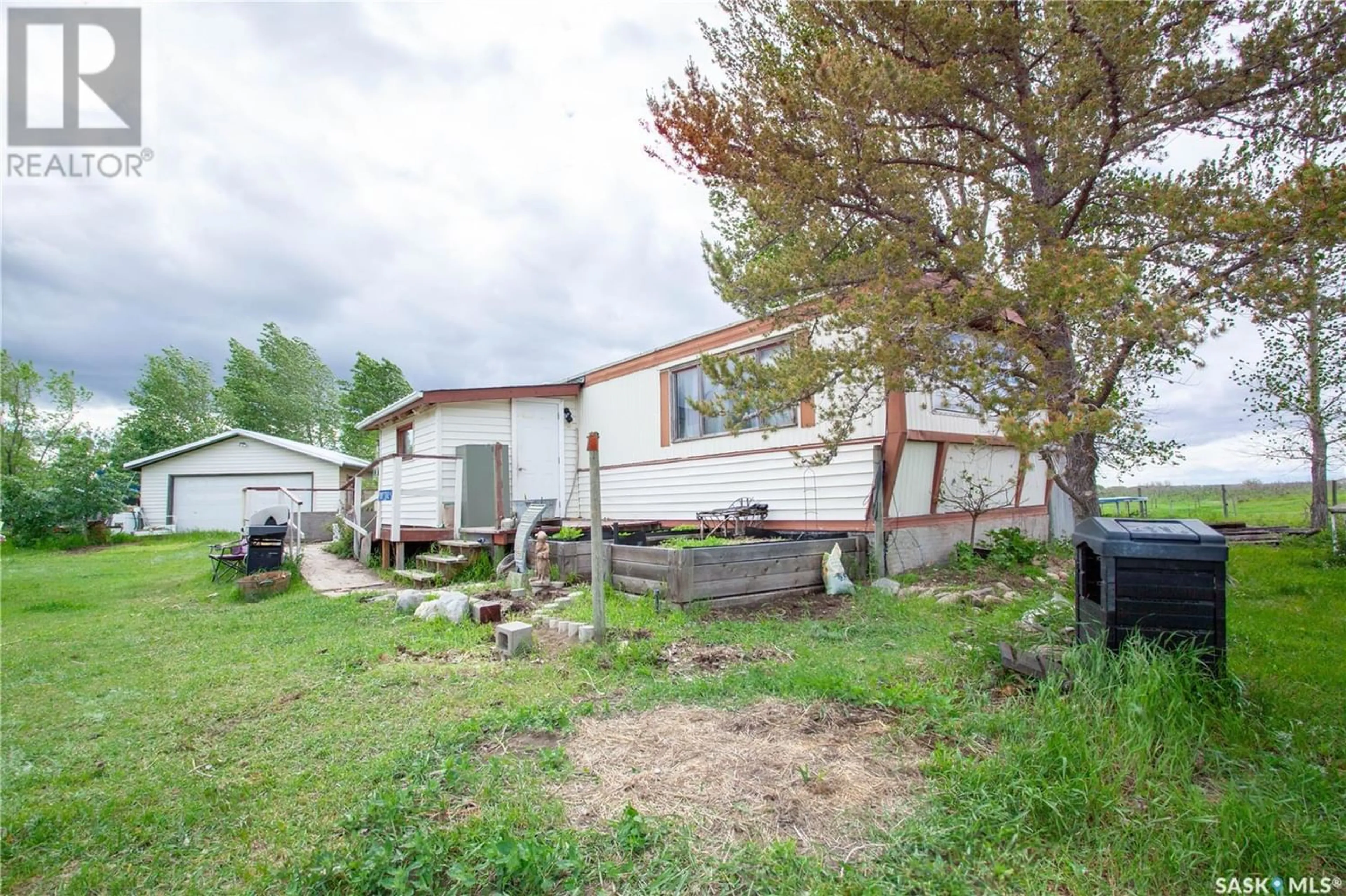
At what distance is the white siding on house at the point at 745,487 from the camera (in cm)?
748

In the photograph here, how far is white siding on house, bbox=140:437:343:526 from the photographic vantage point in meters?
20.2

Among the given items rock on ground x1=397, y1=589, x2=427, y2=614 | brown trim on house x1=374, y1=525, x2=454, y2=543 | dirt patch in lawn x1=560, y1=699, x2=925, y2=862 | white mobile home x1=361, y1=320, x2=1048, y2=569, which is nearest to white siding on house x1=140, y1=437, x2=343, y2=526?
white mobile home x1=361, y1=320, x2=1048, y2=569

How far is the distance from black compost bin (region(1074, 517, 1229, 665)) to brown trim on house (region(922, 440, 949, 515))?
5.21 meters

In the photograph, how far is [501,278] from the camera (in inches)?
701

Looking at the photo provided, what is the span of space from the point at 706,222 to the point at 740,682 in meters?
11.4

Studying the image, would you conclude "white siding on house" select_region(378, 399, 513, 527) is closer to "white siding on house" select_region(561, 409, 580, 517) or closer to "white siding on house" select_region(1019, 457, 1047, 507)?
"white siding on house" select_region(561, 409, 580, 517)

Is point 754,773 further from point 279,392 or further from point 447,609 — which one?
point 279,392

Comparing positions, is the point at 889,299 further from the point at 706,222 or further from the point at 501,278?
the point at 501,278

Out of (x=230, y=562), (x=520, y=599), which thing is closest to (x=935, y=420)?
(x=520, y=599)

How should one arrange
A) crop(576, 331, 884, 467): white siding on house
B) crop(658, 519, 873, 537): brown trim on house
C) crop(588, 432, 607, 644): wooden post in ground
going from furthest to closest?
crop(576, 331, 884, 467): white siding on house, crop(658, 519, 873, 537): brown trim on house, crop(588, 432, 607, 644): wooden post in ground

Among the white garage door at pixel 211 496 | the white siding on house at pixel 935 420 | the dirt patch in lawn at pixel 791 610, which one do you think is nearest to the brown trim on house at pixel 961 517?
the white siding on house at pixel 935 420

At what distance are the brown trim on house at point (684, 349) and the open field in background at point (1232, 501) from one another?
36.7 ft

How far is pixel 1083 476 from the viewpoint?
5324mm

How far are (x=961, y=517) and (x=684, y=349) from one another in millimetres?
4620
